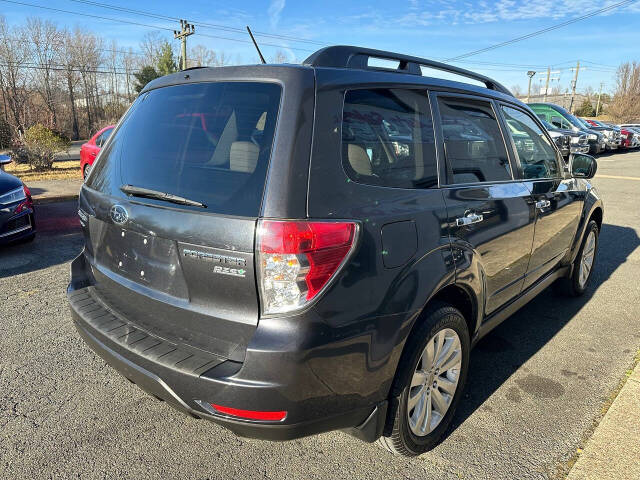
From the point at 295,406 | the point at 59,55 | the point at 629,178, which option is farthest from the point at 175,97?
the point at 59,55

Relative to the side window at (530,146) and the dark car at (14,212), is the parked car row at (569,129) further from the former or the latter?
the dark car at (14,212)

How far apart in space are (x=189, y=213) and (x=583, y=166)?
3.69 m

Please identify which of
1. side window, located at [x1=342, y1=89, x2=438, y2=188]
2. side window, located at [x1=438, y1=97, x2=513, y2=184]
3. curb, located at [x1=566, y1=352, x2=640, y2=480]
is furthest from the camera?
side window, located at [x1=438, y1=97, x2=513, y2=184]

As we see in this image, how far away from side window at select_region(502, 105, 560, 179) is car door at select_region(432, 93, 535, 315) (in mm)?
249

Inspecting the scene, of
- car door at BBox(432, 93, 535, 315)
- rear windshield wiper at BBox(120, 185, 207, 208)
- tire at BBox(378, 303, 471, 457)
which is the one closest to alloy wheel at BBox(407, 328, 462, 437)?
tire at BBox(378, 303, 471, 457)

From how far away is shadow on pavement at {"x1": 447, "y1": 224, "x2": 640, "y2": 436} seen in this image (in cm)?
298

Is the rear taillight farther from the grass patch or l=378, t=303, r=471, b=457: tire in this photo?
the grass patch

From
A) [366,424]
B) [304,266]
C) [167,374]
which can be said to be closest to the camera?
[304,266]

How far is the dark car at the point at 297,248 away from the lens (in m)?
1.78

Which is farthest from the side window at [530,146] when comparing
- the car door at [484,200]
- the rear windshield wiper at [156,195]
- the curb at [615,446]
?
the rear windshield wiper at [156,195]

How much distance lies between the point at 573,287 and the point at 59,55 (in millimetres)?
51293

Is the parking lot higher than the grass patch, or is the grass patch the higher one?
the parking lot

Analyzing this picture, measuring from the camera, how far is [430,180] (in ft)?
7.79

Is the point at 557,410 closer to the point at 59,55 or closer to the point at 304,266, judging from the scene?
the point at 304,266
